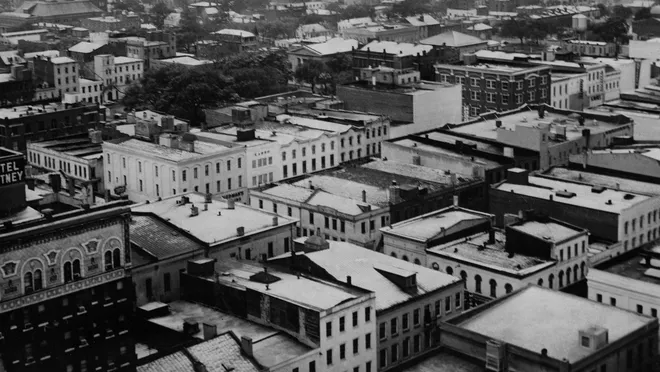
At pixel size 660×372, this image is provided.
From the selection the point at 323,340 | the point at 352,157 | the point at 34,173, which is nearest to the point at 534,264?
the point at 323,340

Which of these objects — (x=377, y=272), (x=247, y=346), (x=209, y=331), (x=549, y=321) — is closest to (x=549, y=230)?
(x=377, y=272)

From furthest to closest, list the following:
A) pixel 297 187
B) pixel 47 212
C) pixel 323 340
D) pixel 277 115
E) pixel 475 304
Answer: pixel 277 115, pixel 297 187, pixel 475 304, pixel 323 340, pixel 47 212

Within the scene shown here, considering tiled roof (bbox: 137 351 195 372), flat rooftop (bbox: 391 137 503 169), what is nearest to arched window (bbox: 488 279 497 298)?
tiled roof (bbox: 137 351 195 372)

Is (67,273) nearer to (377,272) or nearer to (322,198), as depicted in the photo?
(377,272)

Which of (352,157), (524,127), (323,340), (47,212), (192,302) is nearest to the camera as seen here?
(47,212)

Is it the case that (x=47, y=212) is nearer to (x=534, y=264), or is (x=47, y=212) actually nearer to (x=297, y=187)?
(x=534, y=264)

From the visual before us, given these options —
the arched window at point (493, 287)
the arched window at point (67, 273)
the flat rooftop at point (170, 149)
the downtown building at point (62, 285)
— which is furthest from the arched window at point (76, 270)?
the flat rooftop at point (170, 149)
